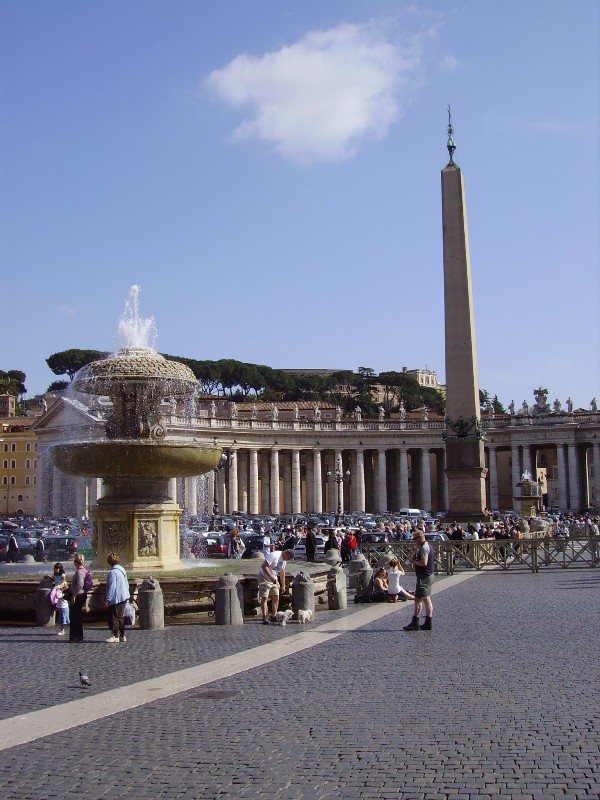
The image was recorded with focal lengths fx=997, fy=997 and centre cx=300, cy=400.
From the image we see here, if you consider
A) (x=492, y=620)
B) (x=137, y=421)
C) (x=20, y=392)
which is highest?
(x=20, y=392)

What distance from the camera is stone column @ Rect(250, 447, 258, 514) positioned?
84.2 meters

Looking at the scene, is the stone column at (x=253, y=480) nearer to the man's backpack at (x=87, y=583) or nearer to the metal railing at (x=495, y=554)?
the metal railing at (x=495, y=554)

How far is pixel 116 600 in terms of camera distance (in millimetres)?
13453

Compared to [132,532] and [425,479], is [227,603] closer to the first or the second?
[132,532]

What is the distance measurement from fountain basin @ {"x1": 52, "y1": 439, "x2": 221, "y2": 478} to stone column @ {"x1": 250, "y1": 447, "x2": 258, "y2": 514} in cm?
6588

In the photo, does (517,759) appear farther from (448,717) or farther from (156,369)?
(156,369)

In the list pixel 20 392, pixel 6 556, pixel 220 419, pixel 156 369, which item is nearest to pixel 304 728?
pixel 156 369

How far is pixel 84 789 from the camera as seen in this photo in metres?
6.34

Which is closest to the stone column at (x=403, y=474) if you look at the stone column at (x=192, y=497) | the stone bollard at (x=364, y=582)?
the stone column at (x=192, y=497)

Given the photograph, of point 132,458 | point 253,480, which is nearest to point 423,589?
point 132,458

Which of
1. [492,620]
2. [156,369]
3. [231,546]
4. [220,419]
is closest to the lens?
[492,620]

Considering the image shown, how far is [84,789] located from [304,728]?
2.09 m

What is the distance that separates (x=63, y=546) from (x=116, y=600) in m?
22.0

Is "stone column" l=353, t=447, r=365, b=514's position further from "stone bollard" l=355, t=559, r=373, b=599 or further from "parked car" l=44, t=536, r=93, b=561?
"stone bollard" l=355, t=559, r=373, b=599
